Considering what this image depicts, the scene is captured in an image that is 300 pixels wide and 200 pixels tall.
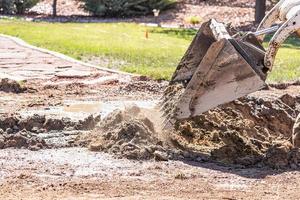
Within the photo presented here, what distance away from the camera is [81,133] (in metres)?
8.80

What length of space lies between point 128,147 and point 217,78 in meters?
1.05

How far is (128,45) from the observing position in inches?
702

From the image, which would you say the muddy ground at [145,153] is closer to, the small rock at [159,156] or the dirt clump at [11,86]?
the small rock at [159,156]

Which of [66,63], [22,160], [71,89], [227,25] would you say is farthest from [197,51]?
[66,63]

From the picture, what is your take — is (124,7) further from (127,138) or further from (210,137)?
(127,138)

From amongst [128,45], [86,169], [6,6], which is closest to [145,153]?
[86,169]

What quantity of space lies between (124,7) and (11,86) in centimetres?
1704

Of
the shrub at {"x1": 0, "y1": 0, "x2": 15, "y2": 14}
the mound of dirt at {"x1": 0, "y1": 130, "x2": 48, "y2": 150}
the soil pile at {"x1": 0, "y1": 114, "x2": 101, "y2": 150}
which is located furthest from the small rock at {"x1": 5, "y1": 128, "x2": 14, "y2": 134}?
the shrub at {"x1": 0, "y1": 0, "x2": 15, "y2": 14}

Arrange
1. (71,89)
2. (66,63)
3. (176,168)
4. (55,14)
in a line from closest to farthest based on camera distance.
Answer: (176,168) → (71,89) → (66,63) → (55,14)

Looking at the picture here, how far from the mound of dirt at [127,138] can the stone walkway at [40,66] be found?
4.29 m

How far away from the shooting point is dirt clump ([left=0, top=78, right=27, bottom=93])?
1171 cm

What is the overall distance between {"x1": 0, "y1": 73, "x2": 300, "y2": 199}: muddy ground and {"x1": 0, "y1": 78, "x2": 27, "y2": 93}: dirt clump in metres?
1.08

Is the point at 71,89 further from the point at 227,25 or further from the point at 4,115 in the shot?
the point at 227,25

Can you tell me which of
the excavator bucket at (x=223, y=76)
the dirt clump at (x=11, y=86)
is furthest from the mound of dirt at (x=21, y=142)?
the dirt clump at (x=11, y=86)
